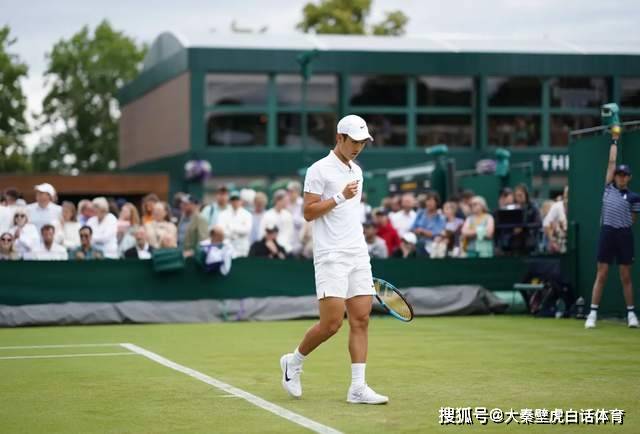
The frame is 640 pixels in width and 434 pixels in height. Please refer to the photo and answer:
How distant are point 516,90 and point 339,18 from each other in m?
26.3

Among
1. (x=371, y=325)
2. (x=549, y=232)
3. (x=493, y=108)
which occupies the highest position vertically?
(x=493, y=108)

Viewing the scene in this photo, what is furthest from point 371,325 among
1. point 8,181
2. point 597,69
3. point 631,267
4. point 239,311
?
point 597,69

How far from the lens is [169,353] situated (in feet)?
44.2

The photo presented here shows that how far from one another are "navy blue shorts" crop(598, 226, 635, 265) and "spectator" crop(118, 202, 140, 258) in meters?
7.22

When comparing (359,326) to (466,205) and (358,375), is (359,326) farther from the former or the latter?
(466,205)

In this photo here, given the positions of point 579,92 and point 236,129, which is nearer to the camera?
point 236,129

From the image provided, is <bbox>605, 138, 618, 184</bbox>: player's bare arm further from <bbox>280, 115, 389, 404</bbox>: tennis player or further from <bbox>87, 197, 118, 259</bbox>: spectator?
<bbox>280, 115, 389, 404</bbox>: tennis player

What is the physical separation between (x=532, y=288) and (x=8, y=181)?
2442 cm

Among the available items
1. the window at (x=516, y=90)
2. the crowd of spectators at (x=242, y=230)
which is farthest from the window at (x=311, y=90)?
the crowd of spectators at (x=242, y=230)

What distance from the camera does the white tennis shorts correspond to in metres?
9.38

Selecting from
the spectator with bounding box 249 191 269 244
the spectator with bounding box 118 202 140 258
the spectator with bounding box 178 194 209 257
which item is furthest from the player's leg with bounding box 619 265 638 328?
the spectator with bounding box 118 202 140 258

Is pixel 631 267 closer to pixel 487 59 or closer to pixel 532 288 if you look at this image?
pixel 532 288

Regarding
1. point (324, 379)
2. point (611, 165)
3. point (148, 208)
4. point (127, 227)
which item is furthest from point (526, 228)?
point (324, 379)

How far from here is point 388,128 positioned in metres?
42.7
